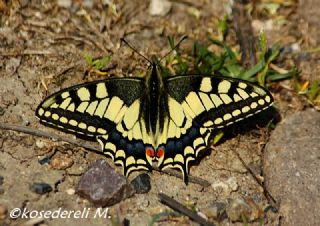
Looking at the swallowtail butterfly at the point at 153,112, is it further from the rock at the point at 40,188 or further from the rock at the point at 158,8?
the rock at the point at 158,8

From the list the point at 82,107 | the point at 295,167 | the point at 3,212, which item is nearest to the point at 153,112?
the point at 82,107

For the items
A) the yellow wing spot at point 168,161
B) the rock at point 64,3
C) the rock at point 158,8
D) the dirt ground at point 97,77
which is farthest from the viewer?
the rock at point 158,8

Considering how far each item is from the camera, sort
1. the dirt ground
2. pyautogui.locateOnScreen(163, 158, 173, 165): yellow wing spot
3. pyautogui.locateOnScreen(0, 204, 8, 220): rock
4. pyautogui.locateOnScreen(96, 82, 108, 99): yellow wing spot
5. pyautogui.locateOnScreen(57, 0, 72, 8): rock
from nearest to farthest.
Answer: pyautogui.locateOnScreen(0, 204, 8, 220): rock → the dirt ground → pyautogui.locateOnScreen(163, 158, 173, 165): yellow wing spot → pyautogui.locateOnScreen(96, 82, 108, 99): yellow wing spot → pyautogui.locateOnScreen(57, 0, 72, 8): rock

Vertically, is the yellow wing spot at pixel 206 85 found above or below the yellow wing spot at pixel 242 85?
above

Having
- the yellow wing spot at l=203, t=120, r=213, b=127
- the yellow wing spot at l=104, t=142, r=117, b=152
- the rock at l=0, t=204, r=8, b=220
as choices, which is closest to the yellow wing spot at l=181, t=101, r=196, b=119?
the yellow wing spot at l=203, t=120, r=213, b=127

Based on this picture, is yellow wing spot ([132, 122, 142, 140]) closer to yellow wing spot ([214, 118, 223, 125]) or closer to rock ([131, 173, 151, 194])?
rock ([131, 173, 151, 194])

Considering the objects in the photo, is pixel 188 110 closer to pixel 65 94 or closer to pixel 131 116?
pixel 131 116

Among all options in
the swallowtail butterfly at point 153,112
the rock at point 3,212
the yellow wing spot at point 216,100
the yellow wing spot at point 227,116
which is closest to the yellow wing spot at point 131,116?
the swallowtail butterfly at point 153,112
